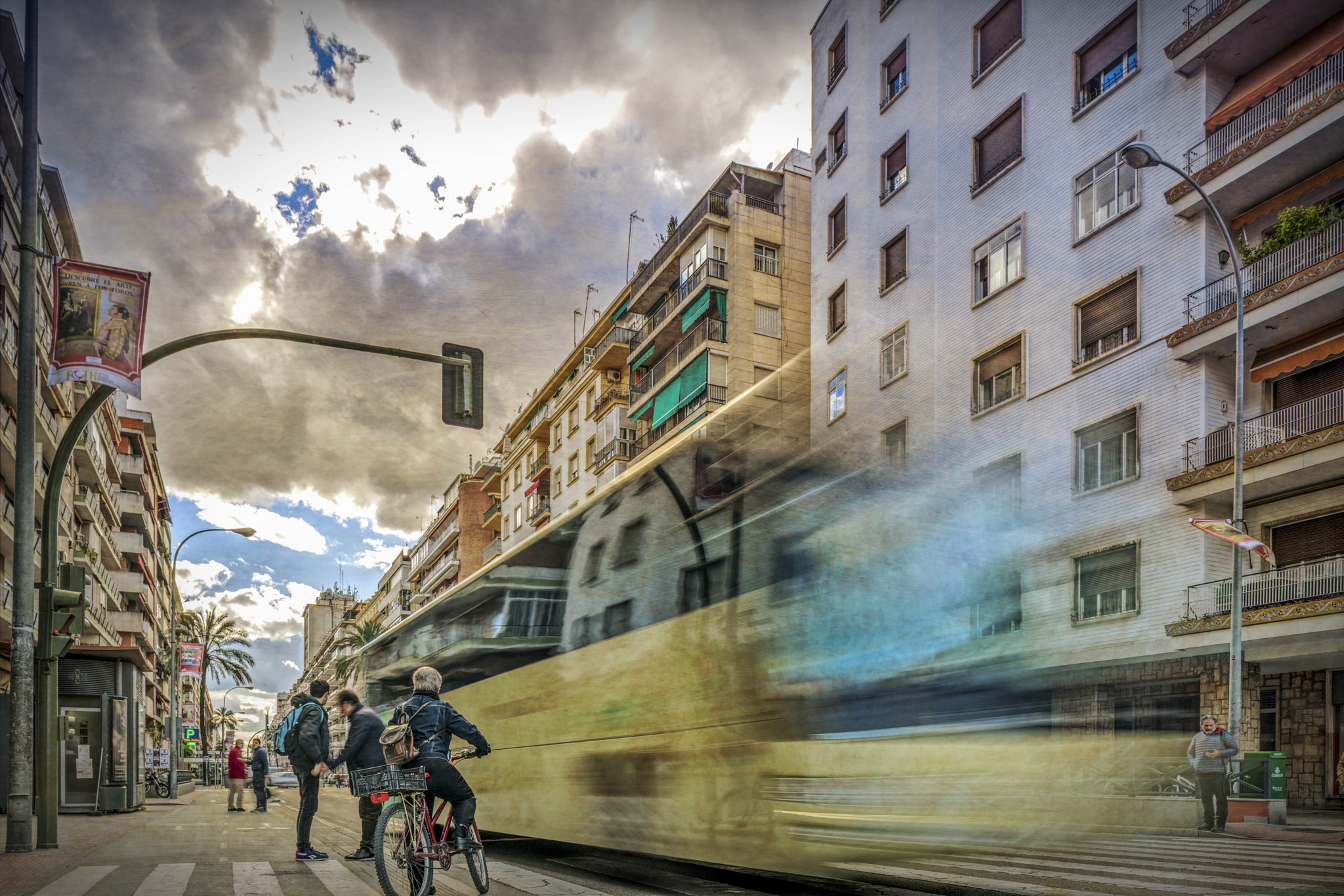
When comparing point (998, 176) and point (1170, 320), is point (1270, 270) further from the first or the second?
point (998, 176)

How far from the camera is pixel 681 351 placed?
39.7 m

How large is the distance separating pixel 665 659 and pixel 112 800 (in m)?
19.3

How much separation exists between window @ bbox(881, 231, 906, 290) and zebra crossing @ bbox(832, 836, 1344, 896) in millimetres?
18792

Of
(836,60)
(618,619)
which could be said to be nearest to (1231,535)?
(618,619)

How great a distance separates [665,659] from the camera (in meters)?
7.12

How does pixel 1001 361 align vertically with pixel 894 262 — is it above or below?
below

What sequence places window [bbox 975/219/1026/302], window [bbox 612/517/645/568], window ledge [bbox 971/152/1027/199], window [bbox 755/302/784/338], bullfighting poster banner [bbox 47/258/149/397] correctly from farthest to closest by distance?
window [bbox 755/302/784/338] < window ledge [bbox 971/152/1027/199] < window [bbox 975/219/1026/302] < bullfighting poster banner [bbox 47/258/149/397] < window [bbox 612/517/645/568]

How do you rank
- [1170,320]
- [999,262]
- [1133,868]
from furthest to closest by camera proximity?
1. [999,262]
2. [1170,320]
3. [1133,868]

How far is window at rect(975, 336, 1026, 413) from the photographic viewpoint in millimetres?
23266

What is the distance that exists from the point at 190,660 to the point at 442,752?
39828mm

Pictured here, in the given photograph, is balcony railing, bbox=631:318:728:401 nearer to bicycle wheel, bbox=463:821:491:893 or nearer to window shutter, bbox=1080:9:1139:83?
window shutter, bbox=1080:9:1139:83

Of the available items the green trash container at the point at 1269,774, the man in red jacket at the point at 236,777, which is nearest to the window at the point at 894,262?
the green trash container at the point at 1269,774

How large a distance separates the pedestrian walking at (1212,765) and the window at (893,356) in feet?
46.0

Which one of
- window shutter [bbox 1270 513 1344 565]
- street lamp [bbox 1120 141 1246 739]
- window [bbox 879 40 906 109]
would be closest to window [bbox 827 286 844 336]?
window [bbox 879 40 906 109]
